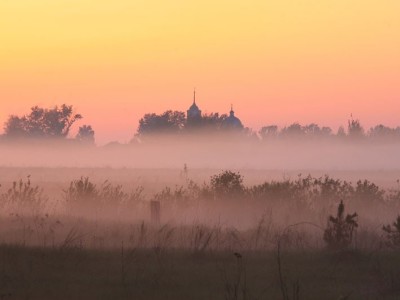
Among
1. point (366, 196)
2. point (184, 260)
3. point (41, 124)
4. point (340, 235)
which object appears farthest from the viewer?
point (41, 124)

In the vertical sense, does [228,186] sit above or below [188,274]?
above

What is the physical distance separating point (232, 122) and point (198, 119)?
6175mm

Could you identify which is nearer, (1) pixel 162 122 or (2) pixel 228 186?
(2) pixel 228 186

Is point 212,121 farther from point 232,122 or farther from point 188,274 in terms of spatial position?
point 188,274

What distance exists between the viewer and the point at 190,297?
953 centimetres

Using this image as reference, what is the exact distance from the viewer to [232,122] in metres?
101

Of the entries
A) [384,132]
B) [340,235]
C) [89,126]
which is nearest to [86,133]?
[89,126]

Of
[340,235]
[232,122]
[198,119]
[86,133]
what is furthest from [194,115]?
[340,235]

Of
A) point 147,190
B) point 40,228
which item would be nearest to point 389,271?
point 40,228

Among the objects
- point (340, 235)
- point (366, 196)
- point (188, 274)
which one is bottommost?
point (188, 274)

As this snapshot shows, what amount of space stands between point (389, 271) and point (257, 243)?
4.03 m

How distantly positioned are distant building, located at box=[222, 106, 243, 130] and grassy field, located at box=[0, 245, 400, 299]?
85650mm

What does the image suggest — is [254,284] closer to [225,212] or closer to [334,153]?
[225,212]

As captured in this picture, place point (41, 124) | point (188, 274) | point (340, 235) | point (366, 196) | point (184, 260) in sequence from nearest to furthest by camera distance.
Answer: point (188, 274), point (184, 260), point (340, 235), point (366, 196), point (41, 124)
